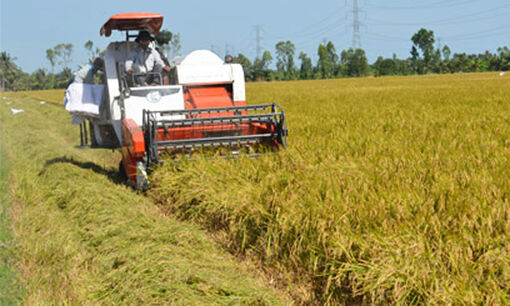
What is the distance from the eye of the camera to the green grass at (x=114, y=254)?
3650 mm

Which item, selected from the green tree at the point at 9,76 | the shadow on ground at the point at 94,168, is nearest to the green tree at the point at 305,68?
the green tree at the point at 9,76

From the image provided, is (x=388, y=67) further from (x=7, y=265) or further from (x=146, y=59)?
(x=7, y=265)

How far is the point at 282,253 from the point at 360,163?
1.91m

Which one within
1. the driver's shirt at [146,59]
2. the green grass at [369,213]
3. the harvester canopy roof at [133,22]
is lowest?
the green grass at [369,213]

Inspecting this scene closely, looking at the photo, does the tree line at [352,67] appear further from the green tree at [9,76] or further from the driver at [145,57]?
the driver at [145,57]

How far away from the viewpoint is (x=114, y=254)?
14.2 ft

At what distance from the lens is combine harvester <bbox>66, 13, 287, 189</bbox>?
6.49 meters

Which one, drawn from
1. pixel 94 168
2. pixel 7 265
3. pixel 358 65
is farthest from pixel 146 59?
pixel 358 65

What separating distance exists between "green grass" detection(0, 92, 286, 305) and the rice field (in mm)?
14

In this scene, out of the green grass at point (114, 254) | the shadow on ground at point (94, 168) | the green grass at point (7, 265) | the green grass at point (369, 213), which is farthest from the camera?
the shadow on ground at point (94, 168)

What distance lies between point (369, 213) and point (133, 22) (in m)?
5.15

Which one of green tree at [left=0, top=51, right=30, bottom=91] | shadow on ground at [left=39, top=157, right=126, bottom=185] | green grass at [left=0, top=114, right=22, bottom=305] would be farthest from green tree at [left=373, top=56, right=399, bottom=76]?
green grass at [left=0, top=114, right=22, bottom=305]

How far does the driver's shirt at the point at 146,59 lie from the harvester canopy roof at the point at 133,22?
0.31 metres

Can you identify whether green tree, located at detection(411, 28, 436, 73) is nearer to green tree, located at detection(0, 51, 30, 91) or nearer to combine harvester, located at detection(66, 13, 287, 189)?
green tree, located at detection(0, 51, 30, 91)
